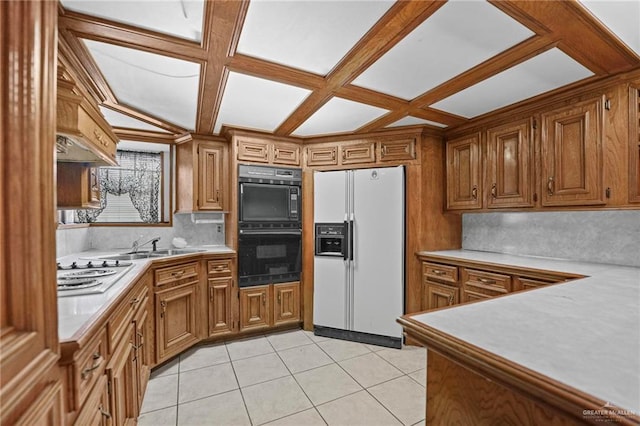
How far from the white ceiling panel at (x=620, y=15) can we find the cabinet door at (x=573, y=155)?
1.98 ft

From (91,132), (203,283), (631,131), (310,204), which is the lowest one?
(203,283)

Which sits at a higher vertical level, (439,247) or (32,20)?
(32,20)

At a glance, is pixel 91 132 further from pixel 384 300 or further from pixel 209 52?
pixel 384 300

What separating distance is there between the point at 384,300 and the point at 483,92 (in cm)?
203

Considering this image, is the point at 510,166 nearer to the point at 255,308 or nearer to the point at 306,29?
the point at 306,29

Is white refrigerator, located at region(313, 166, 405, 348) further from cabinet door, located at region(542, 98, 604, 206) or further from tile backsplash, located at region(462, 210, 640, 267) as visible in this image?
cabinet door, located at region(542, 98, 604, 206)

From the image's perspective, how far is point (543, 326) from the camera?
88cm

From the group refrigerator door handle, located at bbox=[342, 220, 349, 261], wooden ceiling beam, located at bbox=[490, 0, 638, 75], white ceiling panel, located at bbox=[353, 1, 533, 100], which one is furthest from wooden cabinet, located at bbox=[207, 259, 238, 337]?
wooden ceiling beam, located at bbox=[490, 0, 638, 75]

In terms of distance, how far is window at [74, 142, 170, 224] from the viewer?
10.6 feet

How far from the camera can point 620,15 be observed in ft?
4.49

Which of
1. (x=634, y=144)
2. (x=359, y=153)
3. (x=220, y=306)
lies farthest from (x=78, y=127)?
(x=634, y=144)

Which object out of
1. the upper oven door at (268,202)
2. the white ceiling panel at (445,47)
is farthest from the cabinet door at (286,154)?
the white ceiling panel at (445,47)

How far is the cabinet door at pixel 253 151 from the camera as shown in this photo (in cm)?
309

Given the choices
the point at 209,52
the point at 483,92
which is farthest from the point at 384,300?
the point at 209,52
